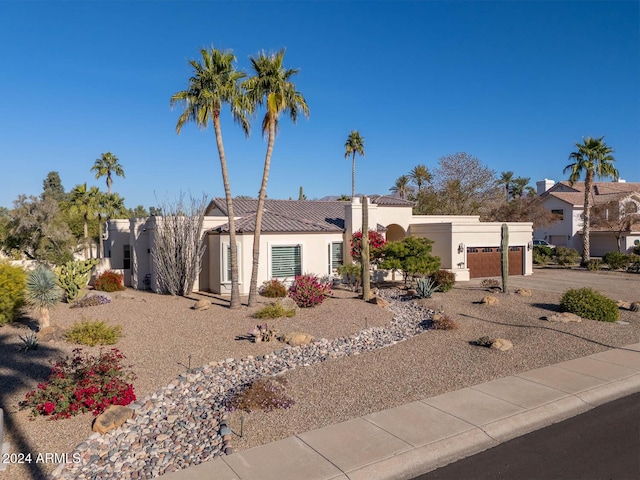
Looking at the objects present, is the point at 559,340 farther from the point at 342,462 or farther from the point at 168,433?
the point at 168,433

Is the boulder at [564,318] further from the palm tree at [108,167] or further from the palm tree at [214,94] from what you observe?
the palm tree at [108,167]

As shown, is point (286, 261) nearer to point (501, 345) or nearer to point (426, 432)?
point (501, 345)

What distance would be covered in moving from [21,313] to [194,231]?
8.45m

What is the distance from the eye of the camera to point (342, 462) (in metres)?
6.60

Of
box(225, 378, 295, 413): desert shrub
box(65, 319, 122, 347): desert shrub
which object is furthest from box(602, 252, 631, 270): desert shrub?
box(65, 319, 122, 347): desert shrub

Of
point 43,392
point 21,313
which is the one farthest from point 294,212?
point 43,392

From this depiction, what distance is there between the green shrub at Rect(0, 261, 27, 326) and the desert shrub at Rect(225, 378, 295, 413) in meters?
10.1

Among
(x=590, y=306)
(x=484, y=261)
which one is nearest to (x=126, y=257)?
(x=484, y=261)

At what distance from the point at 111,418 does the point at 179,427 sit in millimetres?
1206

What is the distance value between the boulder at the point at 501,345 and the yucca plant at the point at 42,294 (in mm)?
13117

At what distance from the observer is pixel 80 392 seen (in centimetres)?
840

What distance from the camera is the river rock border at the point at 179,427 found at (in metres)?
6.58

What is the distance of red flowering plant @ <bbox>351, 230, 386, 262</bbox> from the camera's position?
24.2 metres

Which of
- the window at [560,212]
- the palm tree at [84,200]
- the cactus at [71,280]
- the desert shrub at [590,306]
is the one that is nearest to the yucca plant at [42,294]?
the cactus at [71,280]
